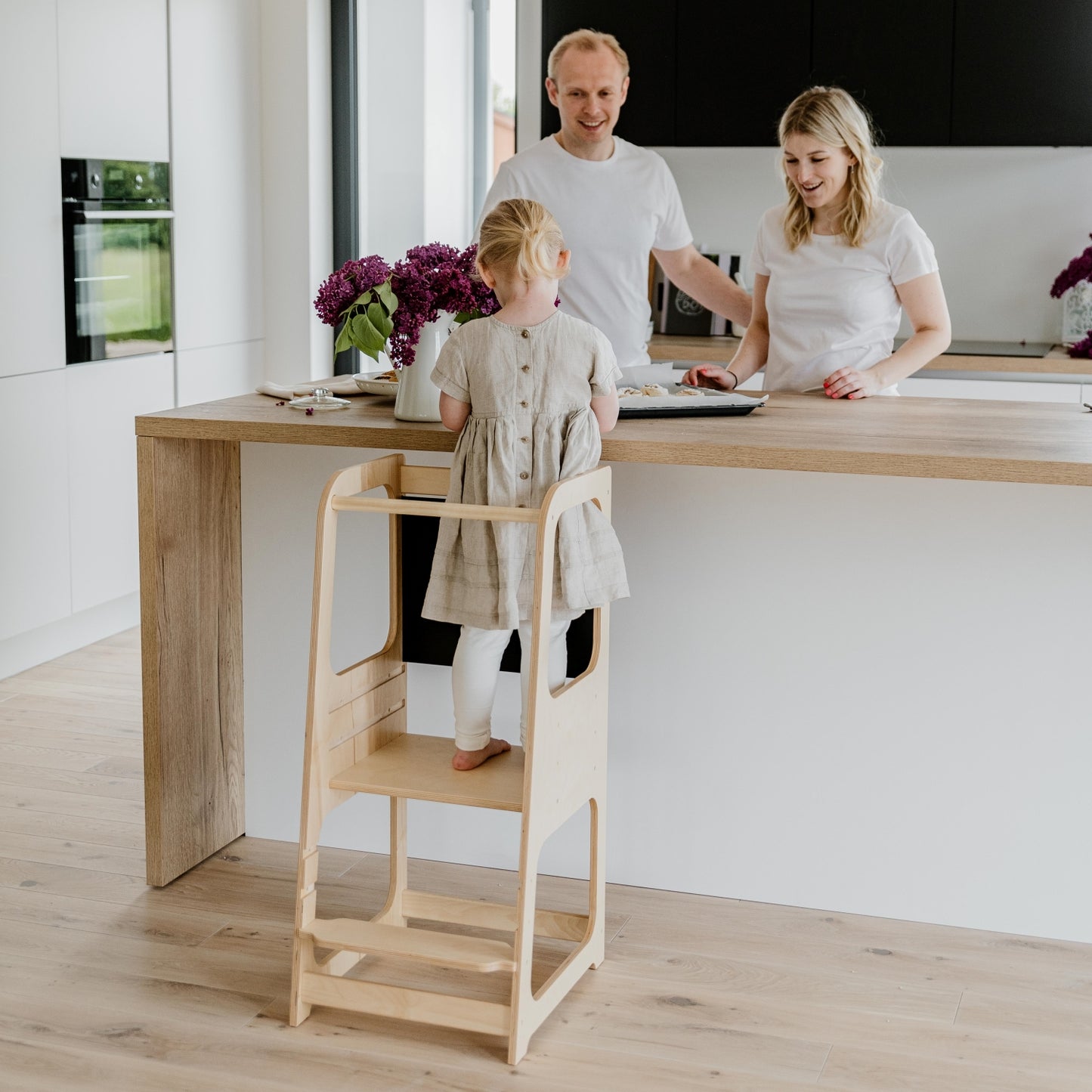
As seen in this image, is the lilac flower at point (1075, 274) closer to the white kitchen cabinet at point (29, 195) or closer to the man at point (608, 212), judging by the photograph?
the man at point (608, 212)

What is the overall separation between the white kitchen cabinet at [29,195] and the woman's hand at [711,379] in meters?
1.85

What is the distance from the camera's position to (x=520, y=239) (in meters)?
2.04

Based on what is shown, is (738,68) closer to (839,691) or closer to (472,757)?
(839,691)

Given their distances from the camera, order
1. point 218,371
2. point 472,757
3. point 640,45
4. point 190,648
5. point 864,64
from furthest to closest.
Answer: point 218,371
point 640,45
point 864,64
point 190,648
point 472,757

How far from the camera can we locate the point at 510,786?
2.13m

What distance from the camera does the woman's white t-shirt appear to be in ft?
9.46

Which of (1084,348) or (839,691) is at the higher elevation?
(1084,348)

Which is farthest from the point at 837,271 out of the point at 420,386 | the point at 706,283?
the point at 420,386

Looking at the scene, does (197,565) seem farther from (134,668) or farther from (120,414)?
(120,414)

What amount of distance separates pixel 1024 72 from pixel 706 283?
5.40 ft

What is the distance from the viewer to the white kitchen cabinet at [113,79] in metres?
3.90

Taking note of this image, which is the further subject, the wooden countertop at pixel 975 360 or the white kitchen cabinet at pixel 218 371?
the white kitchen cabinet at pixel 218 371

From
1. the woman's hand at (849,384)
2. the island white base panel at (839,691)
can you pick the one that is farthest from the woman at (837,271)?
the island white base panel at (839,691)

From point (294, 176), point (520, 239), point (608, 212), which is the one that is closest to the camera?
point (520, 239)
